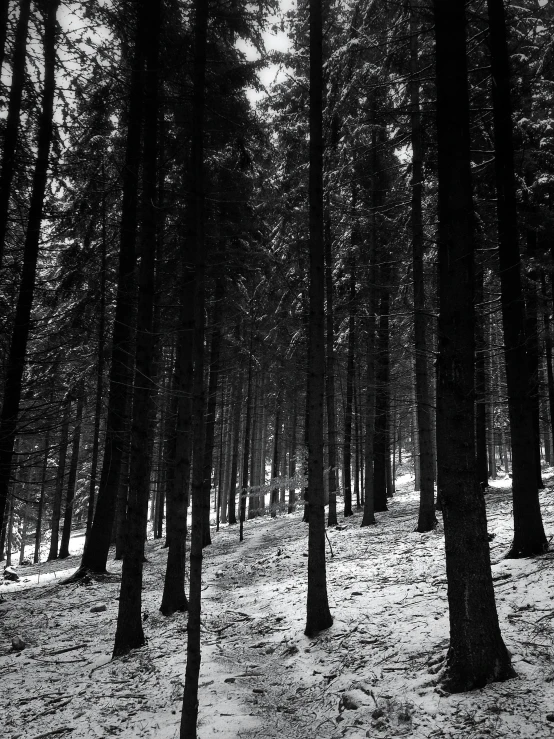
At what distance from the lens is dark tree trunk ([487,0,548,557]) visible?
7.87 metres

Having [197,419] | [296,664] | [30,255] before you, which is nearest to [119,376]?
[30,255]

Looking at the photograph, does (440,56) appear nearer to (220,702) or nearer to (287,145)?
(220,702)

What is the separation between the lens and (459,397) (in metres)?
4.97

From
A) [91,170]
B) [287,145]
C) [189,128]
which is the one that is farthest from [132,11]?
[287,145]

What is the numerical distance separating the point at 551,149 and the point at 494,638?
15109 millimetres

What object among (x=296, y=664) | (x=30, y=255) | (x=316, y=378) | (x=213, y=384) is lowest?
(x=296, y=664)

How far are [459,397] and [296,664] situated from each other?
4.36 metres

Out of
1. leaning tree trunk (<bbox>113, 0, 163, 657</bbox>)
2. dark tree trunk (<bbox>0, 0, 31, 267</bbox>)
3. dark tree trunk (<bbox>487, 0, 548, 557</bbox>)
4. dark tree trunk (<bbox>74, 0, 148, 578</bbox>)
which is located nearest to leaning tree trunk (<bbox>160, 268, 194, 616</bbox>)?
leaning tree trunk (<bbox>113, 0, 163, 657</bbox>)

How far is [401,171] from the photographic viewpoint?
50.3ft

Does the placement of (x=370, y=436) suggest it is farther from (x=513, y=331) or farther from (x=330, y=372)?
(x=513, y=331)

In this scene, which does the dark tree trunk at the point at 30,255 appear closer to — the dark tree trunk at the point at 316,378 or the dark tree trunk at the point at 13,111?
the dark tree trunk at the point at 13,111

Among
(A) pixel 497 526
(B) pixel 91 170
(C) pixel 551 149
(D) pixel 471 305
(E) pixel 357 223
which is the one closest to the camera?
(D) pixel 471 305

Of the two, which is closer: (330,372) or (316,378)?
(316,378)

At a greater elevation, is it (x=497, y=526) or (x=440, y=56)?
(x=440, y=56)
